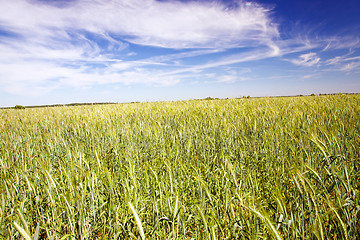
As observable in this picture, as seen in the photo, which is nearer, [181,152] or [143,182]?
[143,182]

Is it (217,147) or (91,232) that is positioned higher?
(217,147)

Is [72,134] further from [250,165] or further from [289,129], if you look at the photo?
[289,129]

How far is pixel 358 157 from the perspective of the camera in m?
2.45

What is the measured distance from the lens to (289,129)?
10.8ft

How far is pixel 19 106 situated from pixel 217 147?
23936mm

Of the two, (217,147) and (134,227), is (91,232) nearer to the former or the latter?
(134,227)

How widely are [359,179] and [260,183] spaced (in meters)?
1.13

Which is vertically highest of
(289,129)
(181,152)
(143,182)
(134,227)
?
(289,129)

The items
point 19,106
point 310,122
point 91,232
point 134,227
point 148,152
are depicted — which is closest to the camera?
point 91,232

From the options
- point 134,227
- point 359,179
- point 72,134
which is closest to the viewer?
point 134,227

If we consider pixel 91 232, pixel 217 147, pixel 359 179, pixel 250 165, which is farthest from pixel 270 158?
pixel 91 232

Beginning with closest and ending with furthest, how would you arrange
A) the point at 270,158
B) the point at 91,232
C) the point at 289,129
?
the point at 91,232 → the point at 270,158 → the point at 289,129

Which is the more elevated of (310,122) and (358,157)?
(310,122)

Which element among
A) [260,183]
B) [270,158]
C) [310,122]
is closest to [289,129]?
[310,122]
